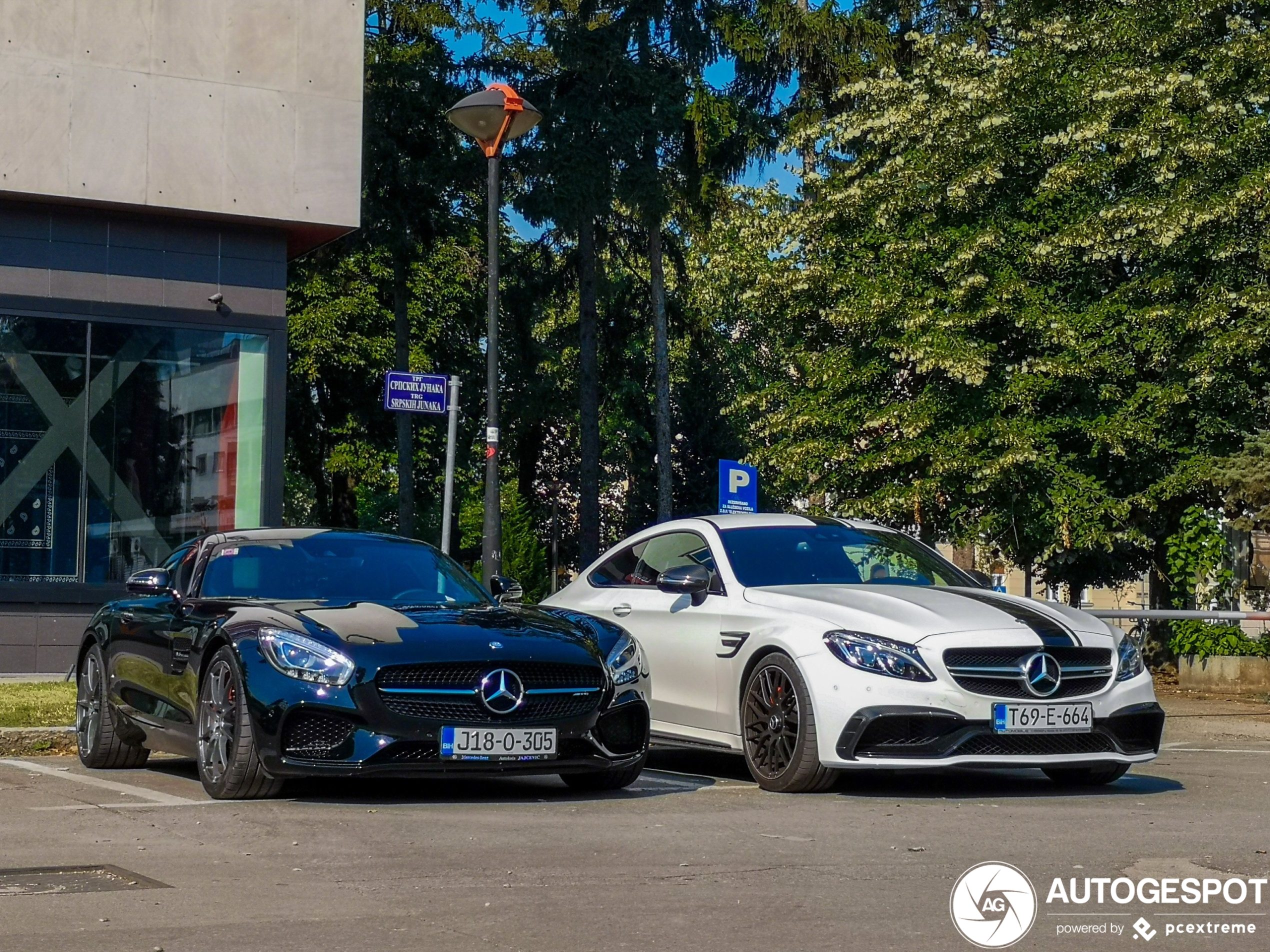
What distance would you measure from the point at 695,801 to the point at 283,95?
13.2m

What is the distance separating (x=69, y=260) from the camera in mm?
19125

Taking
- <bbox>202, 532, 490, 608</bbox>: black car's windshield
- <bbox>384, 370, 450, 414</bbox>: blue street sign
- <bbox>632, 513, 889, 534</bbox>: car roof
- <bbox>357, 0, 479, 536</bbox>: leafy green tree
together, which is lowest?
<bbox>202, 532, 490, 608</bbox>: black car's windshield

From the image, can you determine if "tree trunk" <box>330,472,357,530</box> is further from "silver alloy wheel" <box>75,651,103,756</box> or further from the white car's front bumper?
the white car's front bumper

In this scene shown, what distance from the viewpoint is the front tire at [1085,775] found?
32.1 ft

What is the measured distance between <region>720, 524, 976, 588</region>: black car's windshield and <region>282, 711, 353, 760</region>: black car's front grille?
2.77 metres

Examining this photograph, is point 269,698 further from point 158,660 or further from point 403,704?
point 158,660

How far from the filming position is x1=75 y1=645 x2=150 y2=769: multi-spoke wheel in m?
10.7

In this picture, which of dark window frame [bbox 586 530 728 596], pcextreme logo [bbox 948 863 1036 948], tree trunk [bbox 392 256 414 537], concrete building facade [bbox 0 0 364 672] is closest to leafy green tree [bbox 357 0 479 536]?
tree trunk [bbox 392 256 414 537]

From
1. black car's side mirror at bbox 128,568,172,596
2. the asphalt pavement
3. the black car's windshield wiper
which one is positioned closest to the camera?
the asphalt pavement

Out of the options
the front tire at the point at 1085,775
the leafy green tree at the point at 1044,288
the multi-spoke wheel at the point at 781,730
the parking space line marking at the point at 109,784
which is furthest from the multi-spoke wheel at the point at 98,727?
the leafy green tree at the point at 1044,288

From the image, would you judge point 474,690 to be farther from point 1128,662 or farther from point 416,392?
point 416,392

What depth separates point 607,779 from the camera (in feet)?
31.0

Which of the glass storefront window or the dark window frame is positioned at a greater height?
the glass storefront window

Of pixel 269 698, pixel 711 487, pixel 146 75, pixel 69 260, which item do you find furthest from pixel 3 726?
pixel 711 487
